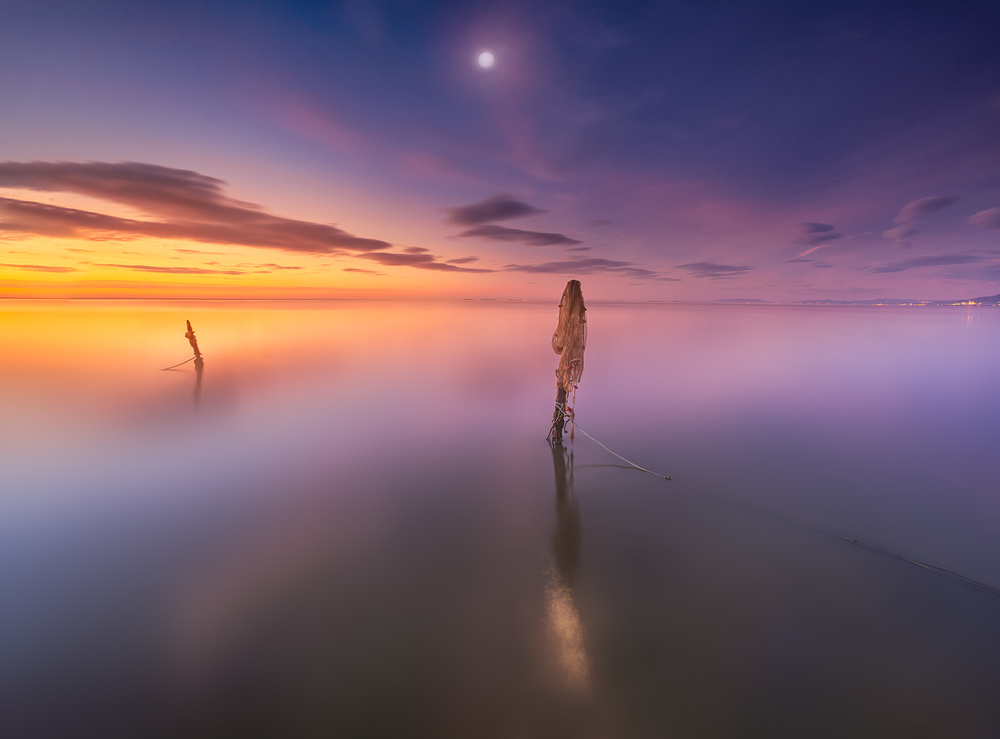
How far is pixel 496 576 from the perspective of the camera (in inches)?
377

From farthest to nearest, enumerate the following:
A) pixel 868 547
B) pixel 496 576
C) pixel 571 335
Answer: pixel 571 335
pixel 868 547
pixel 496 576

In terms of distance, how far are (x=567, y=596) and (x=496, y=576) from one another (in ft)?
5.83

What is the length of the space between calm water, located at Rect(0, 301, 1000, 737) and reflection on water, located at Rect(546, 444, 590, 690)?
6 centimetres

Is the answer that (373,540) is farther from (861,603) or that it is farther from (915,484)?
(915,484)

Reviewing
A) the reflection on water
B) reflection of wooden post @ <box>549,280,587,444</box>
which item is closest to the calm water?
the reflection on water

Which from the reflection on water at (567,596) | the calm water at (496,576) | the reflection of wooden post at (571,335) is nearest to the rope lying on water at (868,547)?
the calm water at (496,576)

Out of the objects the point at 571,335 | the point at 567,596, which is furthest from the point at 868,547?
the point at 571,335

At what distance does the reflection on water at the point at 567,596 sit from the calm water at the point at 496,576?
59 millimetres

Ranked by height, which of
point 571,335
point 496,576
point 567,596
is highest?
point 571,335

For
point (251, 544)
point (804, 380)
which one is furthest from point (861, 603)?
point (804, 380)

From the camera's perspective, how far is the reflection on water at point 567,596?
713 cm

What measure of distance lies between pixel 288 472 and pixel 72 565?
6318 millimetres

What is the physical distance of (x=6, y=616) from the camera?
8.26 metres

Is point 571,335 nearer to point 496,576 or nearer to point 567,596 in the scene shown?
point 496,576
